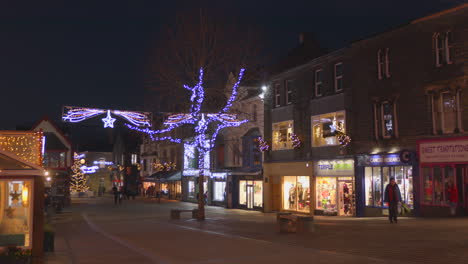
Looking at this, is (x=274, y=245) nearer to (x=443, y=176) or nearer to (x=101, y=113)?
(x=443, y=176)

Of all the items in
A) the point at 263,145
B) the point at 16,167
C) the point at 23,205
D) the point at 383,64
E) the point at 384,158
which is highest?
the point at 383,64

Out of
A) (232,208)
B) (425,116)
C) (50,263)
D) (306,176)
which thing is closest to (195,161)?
(232,208)

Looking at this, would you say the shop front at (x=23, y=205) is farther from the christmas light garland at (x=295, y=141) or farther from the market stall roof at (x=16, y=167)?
the christmas light garland at (x=295, y=141)

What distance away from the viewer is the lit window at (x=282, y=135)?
32716mm

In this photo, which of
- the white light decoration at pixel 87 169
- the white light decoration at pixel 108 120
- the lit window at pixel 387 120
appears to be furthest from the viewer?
the white light decoration at pixel 87 169

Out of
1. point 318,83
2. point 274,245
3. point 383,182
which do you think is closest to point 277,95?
point 318,83

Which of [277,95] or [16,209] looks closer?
[16,209]

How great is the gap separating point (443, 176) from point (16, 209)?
17.7 metres

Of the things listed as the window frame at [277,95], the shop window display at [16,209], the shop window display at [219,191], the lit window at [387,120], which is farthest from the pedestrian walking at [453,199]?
the shop window display at [219,191]

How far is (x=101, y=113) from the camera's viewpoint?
25.9m

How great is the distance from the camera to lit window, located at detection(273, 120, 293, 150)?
32.7 meters

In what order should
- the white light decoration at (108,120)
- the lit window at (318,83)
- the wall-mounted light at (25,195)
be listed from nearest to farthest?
the wall-mounted light at (25,195), the white light decoration at (108,120), the lit window at (318,83)

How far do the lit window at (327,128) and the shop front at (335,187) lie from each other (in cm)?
119

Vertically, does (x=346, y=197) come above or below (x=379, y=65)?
below
